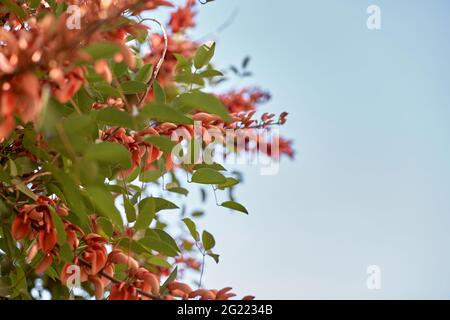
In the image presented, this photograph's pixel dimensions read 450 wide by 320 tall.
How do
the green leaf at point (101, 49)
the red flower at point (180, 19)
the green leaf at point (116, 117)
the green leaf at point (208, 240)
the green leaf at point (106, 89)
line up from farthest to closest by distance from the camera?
the red flower at point (180, 19), the green leaf at point (208, 240), the green leaf at point (106, 89), the green leaf at point (116, 117), the green leaf at point (101, 49)

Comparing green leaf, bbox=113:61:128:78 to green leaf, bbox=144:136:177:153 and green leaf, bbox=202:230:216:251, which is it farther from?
green leaf, bbox=202:230:216:251

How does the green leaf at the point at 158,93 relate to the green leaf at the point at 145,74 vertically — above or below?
below

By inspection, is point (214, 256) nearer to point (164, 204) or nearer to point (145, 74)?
point (164, 204)

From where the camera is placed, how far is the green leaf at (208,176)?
897mm

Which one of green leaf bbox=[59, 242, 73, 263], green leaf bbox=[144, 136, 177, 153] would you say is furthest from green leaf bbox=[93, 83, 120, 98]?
green leaf bbox=[59, 242, 73, 263]

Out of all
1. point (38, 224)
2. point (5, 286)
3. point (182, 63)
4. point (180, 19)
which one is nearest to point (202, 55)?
point (182, 63)

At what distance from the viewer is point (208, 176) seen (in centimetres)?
91

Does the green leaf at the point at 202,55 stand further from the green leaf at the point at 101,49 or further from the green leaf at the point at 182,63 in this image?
the green leaf at the point at 101,49

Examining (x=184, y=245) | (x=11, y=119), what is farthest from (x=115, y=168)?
(x=184, y=245)

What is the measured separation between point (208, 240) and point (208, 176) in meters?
0.11

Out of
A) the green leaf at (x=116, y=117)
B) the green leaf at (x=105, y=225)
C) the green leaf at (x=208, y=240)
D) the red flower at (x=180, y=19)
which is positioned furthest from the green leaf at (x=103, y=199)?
the red flower at (x=180, y=19)
